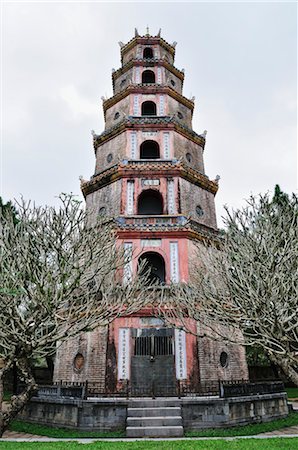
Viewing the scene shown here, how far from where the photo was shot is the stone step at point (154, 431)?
34.0 ft

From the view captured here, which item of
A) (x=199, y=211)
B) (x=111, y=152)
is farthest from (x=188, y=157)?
(x=111, y=152)

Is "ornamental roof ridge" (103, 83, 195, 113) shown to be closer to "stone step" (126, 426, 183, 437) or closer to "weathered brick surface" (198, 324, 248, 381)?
"weathered brick surface" (198, 324, 248, 381)

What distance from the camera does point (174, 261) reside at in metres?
16.2

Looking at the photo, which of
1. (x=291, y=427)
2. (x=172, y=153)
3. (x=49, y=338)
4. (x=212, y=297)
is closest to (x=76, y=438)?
(x=49, y=338)

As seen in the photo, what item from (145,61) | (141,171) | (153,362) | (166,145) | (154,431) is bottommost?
(154,431)

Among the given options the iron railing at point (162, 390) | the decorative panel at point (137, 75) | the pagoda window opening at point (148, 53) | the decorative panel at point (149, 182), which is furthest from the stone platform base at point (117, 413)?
the pagoda window opening at point (148, 53)

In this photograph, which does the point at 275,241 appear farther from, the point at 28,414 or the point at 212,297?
the point at 28,414

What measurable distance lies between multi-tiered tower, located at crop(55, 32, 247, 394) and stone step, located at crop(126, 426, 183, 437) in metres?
3.19

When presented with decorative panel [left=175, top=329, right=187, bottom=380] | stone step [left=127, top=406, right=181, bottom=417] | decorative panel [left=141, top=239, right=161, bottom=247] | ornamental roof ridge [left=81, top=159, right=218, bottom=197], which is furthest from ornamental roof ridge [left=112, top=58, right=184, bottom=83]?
stone step [left=127, top=406, right=181, bottom=417]

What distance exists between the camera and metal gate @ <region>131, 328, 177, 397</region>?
13.8 metres

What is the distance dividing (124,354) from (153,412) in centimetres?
332

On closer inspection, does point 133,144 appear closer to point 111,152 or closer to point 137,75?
point 111,152

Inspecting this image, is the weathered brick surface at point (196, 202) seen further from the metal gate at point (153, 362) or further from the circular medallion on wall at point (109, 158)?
the metal gate at point (153, 362)

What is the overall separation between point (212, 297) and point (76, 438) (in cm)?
582
